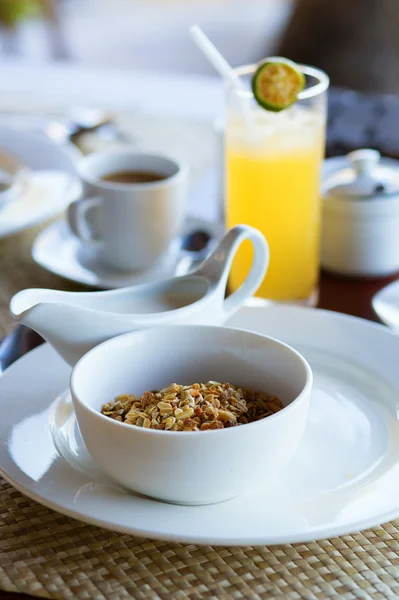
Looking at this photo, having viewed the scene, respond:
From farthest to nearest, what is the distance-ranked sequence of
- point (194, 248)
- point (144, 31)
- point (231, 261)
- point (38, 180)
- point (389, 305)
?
point (144, 31)
point (38, 180)
point (194, 248)
point (389, 305)
point (231, 261)

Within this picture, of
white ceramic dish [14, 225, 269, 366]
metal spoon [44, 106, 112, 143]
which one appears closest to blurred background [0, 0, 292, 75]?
metal spoon [44, 106, 112, 143]

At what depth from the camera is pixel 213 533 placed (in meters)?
0.60

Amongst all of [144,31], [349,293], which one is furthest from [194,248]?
[144,31]

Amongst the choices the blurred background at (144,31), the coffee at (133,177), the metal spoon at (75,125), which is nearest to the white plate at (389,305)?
the coffee at (133,177)

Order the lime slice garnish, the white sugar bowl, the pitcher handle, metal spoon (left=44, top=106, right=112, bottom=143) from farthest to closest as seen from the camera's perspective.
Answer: metal spoon (left=44, top=106, right=112, bottom=143) < the white sugar bowl < the lime slice garnish < the pitcher handle

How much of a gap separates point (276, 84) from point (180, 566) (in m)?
0.59

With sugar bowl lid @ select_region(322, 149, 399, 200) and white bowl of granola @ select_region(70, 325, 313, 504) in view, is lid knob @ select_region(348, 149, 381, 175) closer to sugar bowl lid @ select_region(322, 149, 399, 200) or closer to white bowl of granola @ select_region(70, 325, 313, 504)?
sugar bowl lid @ select_region(322, 149, 399, 200)

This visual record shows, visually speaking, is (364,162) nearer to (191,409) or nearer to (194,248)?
(194,248)

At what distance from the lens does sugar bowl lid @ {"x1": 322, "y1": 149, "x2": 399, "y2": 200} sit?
1.10 m

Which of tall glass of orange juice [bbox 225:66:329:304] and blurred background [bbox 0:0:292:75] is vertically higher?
tall glass of orange juice [bbox 225:66:329:304]

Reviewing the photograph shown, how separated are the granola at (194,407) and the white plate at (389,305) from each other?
254mm

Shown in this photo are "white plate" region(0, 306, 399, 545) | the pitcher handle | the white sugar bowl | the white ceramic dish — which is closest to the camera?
"white plate" region(0, 306, 399, 545)

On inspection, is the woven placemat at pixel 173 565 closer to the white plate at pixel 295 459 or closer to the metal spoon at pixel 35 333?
the white plate at pixel 295 459

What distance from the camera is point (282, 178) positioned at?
107 centimetres
